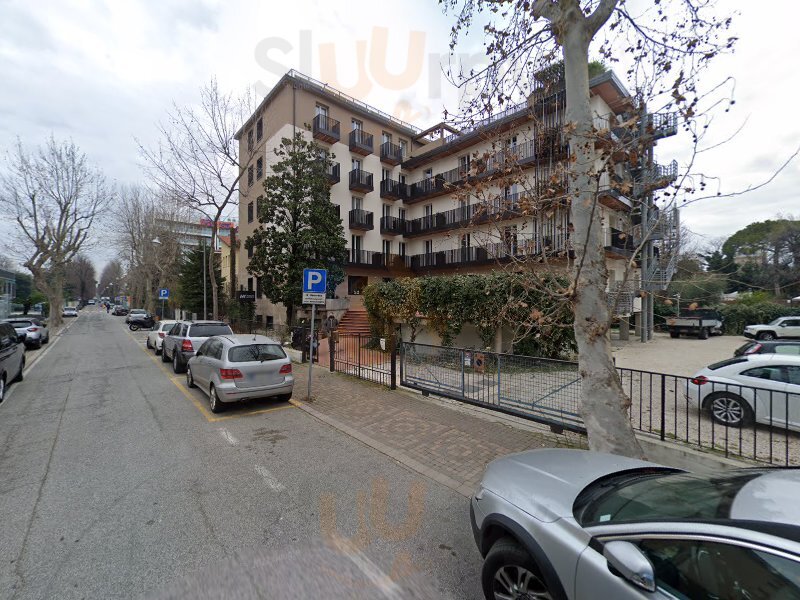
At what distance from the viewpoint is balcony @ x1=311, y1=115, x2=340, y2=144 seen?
75.7 feet

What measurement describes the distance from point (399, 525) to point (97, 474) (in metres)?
3.92

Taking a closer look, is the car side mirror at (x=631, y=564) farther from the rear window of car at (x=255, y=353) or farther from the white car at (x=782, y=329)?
the white car at (x=782, y=329)

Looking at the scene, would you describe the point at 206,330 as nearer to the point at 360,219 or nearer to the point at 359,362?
the point at 359,362

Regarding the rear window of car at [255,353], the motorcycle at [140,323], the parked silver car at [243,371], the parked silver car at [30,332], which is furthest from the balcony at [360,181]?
the motorcycle at [140,323]

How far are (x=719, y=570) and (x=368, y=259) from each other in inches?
970

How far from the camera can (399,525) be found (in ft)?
11.3

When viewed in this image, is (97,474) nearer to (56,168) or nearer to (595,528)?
(595,528)

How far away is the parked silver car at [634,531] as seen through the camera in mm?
1451

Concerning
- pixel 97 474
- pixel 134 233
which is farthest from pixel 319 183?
pixel 134 233

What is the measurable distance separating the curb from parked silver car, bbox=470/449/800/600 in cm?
153

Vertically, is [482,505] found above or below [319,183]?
below

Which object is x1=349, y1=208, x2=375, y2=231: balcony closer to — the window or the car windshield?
the car windshield

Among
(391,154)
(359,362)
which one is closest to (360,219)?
(391,154)

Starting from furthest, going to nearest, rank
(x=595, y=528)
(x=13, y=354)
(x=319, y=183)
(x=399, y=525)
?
1. (x=319, y=183)
2. (x=13, y=354)
3. (x=399, y=525)
4. (x=595, y=528)
